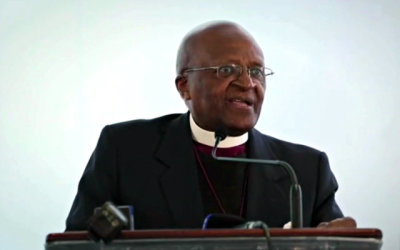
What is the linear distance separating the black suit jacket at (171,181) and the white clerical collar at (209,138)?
3 centimetres

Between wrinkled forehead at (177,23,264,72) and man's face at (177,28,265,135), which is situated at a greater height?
wrinkled forehead at (177,23,264,72)

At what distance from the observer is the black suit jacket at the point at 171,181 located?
6.26ft

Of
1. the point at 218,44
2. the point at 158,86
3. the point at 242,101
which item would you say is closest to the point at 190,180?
the point at 242,101

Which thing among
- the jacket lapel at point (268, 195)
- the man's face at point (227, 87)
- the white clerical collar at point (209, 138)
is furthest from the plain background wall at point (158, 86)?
the jacket lapel at point (268, 195)

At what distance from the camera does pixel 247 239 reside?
1.17 m

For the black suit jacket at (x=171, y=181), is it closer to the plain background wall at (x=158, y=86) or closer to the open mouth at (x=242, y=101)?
the open mouth at (x=242, y=101)

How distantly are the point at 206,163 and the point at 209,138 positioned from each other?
0.08m

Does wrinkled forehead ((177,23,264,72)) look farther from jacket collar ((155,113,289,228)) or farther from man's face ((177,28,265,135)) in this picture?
jacket collar ((155,113,289,228))

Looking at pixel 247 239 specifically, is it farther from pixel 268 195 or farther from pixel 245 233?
pixel 268 195

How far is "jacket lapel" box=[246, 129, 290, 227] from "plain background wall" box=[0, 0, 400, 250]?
3.71ft

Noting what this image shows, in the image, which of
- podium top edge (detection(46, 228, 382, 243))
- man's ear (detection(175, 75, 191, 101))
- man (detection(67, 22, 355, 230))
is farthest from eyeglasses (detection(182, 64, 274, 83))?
podium top edge (detection(46, 228, 382, 243))

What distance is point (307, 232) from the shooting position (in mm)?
1174

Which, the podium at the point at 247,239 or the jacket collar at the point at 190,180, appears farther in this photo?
the jacket collar at the point at 190,180

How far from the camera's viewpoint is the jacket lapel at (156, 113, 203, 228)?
1.90 m
